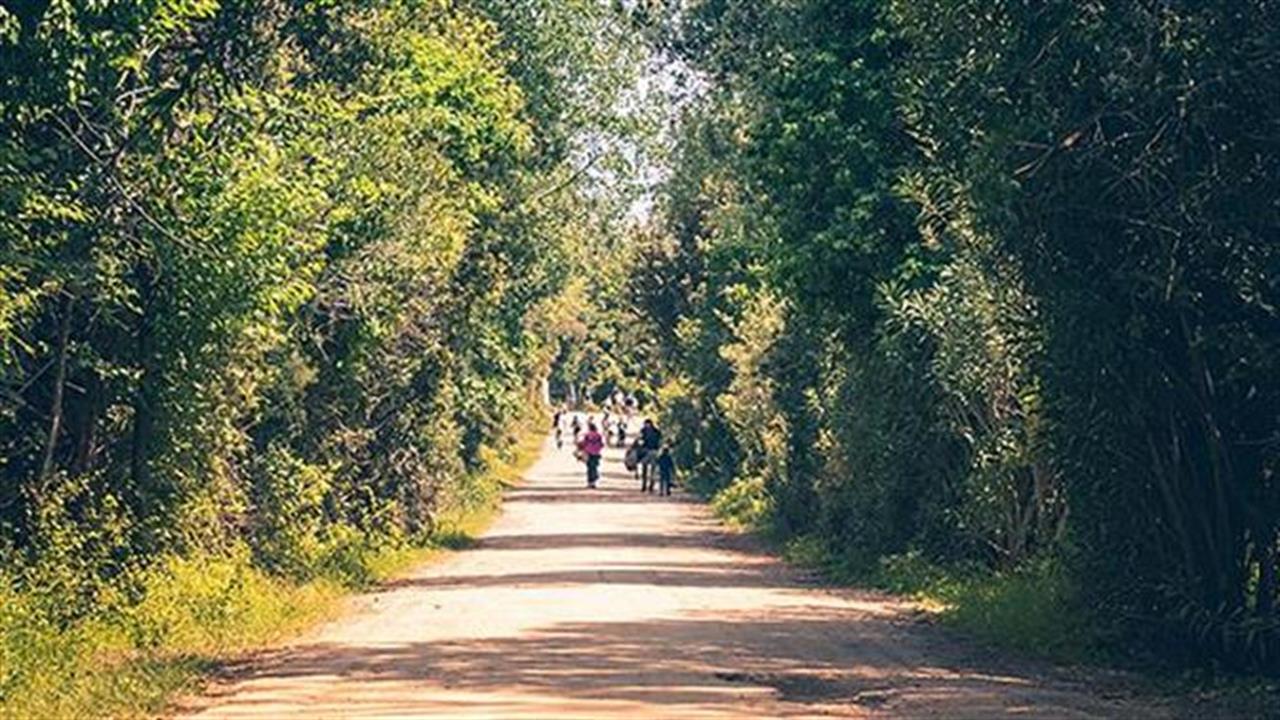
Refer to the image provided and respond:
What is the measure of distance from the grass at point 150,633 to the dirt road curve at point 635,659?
59 cm

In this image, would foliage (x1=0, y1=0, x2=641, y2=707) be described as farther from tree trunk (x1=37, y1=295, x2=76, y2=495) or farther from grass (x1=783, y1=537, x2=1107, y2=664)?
grass (x1=783, y1=537, x2=1107, y2=664)

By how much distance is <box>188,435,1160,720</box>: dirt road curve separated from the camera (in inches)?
583

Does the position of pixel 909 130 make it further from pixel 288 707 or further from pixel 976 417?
pixel 288 707

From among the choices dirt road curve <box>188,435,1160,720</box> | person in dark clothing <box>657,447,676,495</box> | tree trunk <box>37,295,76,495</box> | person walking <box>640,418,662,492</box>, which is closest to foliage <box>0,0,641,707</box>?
tree trunk <box>37,295,76,495</box>

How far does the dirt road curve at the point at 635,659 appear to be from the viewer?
48.6ft

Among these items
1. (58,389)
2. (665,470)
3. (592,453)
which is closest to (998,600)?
(58,389)

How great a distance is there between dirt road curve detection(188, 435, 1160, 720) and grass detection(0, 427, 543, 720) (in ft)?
1.94

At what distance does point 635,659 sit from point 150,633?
16.7 ft

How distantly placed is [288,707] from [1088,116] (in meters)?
7.47

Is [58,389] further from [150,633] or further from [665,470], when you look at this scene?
[665,470]

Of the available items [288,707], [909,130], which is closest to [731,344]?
[909,130]

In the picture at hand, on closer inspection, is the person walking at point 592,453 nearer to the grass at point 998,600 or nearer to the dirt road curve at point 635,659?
the grass at point 998,600

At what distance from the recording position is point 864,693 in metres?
15.9

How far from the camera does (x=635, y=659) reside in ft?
58.0
